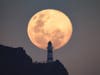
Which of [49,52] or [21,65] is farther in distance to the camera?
[49,52]

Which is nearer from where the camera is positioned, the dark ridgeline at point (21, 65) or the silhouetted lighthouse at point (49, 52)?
the dark ridgeline at point (21, 65)

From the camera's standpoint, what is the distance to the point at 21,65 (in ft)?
54.9

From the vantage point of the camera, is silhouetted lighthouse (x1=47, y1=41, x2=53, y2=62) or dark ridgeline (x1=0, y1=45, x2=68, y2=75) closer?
dark ridgeline (x1=0, y1=45, x2=68, y2=75)

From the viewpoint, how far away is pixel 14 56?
55.7 ft

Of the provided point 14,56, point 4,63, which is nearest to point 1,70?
point 4,63

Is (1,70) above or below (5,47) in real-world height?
below

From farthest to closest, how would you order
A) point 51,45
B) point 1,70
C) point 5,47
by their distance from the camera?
point 51,45 → point 5,47 → point 1,70

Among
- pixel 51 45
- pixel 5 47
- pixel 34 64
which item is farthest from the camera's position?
pixel 51 45

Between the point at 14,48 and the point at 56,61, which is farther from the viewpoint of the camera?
the point at 56,61

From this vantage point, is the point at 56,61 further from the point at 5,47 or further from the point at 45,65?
the point at 5,47

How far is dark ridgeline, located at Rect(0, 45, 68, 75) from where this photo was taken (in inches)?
634

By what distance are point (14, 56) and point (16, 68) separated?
3.25ft

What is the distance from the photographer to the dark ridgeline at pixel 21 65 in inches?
634

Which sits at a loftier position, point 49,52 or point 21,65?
point 49,52
